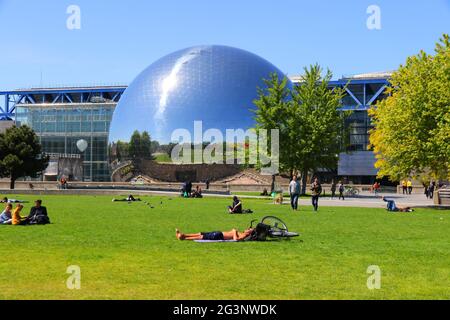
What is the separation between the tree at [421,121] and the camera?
1281 inches

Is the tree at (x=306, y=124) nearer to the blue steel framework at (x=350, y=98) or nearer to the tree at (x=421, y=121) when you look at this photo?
the tree at (x=421, y=121)

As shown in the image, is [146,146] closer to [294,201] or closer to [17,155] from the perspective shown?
[17,155]

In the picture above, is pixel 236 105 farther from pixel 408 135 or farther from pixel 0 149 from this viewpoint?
pixel 408 135

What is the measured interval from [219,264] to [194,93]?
6694 cm

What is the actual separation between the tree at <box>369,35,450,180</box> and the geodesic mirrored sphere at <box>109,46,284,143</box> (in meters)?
40.7

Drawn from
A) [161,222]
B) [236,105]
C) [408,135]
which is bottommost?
[161,222]

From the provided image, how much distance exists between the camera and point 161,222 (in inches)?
903

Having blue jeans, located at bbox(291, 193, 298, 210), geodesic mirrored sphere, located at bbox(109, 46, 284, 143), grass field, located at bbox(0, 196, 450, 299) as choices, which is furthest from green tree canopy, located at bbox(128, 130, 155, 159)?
grass field, located at bbox(0, 196, 450, 299)

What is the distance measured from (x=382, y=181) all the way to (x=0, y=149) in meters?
53.7

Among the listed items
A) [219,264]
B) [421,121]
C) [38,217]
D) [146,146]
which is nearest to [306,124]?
[421,121]

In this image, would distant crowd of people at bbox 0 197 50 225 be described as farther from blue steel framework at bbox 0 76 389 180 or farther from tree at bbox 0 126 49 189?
blue steel framework at bbox 0 76 389 180

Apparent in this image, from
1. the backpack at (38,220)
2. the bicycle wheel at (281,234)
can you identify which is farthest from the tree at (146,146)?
the bicycle wheel at (281,234)

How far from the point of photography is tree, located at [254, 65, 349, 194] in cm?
5194
